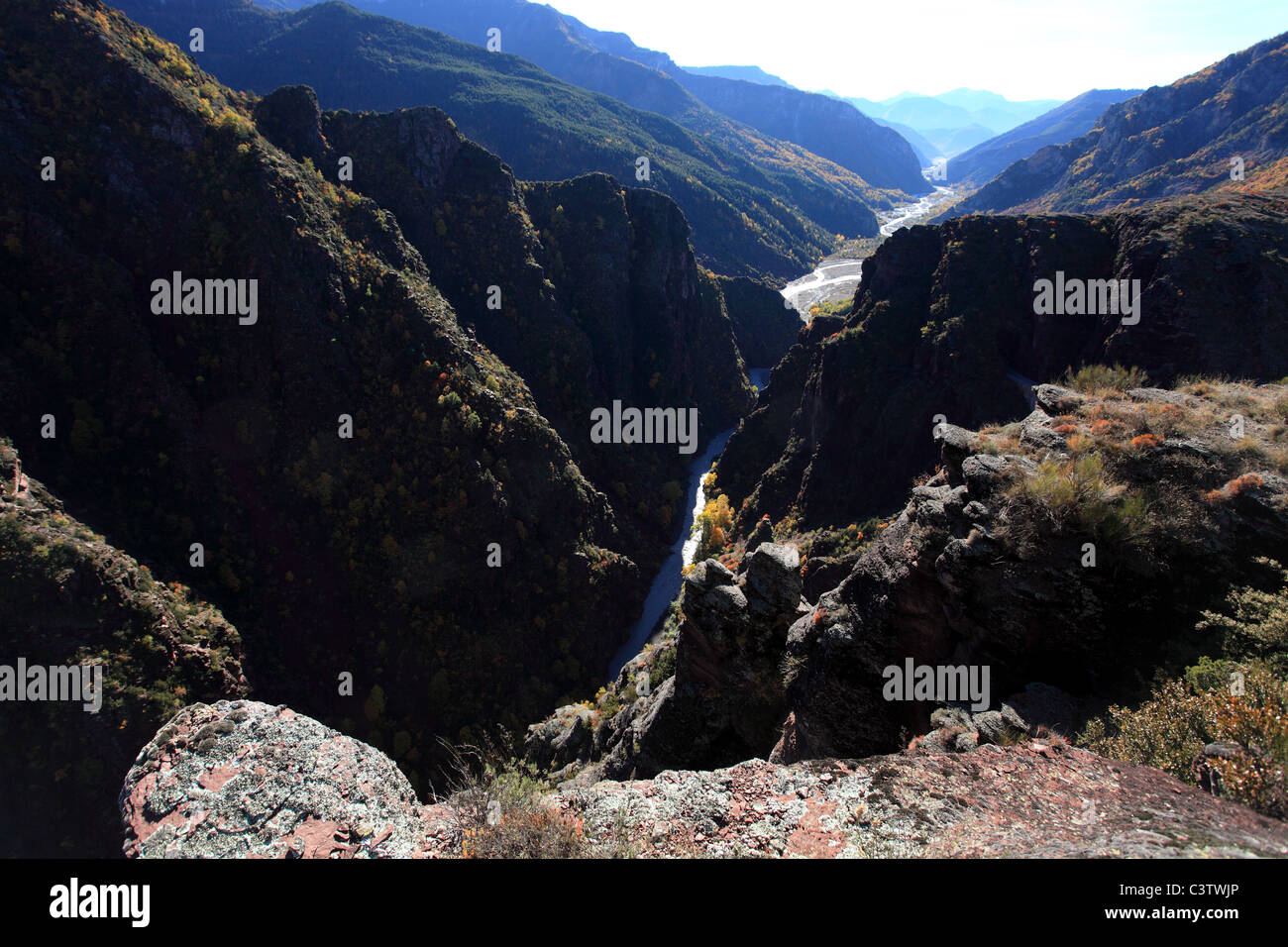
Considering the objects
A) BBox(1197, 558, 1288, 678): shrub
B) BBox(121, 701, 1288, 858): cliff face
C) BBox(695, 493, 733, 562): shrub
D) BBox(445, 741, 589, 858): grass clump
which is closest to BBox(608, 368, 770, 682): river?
BBox(695, 493, 733, 562): shrub

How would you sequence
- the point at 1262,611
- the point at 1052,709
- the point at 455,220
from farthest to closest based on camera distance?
1. the point at 455,220
2. the point at 1052,709
3. the point at 1262,611

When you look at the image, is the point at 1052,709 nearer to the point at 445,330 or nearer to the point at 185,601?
the point at 185,601

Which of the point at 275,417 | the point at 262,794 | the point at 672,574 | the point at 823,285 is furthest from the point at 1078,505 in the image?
the point at 823,285

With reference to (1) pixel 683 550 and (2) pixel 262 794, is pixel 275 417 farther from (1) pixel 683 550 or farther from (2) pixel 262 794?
(1) pixel 683 550

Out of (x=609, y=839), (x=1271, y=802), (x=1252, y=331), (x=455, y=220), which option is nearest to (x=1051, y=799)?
(x=1271, y=802)

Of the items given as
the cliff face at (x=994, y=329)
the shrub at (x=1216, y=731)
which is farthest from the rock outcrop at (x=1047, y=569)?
the cliff face at (x=994, y=329)

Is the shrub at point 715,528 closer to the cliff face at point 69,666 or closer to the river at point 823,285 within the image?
the cliff face at point 69,666
